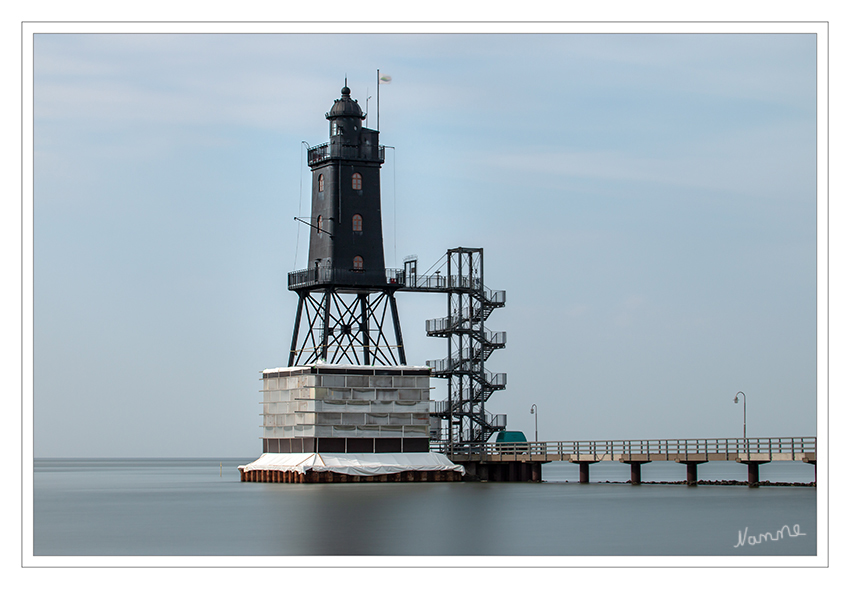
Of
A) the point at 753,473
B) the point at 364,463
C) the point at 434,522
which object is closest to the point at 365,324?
the point at 364,463

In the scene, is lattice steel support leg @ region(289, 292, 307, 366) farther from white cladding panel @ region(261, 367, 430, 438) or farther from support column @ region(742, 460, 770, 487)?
support column @ region(742, 460, 770, 487)

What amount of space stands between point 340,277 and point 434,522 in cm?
2694

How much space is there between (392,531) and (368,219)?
32.0 m

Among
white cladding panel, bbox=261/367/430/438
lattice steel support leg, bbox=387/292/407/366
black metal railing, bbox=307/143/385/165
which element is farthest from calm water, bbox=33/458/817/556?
black metal railing, bbox=307/143/385/165

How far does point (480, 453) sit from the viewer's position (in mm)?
74125

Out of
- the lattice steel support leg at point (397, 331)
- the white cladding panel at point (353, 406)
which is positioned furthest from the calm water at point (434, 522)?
the lattice steel support leg at point (397, 331)

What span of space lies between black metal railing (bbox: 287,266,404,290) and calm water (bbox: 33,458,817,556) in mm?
10685

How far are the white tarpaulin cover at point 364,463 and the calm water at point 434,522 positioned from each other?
92 centimetres

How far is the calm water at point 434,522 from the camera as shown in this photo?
36562 millimetres

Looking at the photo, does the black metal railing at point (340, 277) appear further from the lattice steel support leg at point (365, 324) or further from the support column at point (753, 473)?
the support column at point (753, 473)

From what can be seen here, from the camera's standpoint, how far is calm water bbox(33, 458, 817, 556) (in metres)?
36.6

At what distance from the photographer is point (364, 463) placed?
65688 mm
